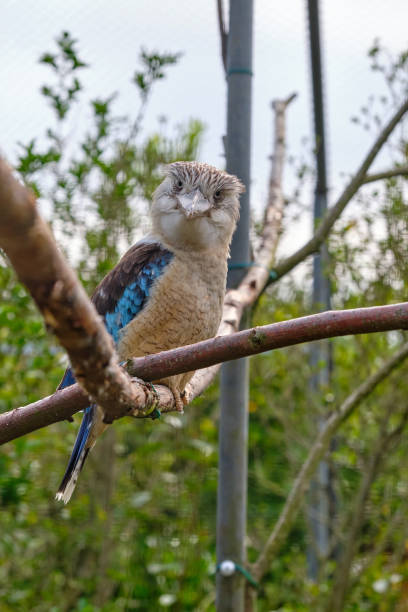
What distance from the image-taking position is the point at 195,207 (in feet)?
5.67

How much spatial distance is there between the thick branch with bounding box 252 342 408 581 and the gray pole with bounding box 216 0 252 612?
10 centimetres

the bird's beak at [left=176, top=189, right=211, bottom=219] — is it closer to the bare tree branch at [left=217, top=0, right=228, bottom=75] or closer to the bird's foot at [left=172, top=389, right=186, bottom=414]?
the bird's foot at [left=172, top=389, right=186, bottom=414]

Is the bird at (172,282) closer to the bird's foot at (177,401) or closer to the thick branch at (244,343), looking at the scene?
the bird's foot at (177,401)

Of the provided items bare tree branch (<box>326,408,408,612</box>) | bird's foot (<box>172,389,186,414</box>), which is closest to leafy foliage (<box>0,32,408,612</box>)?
bare tree branch (<box>326,408,408,612</box>)

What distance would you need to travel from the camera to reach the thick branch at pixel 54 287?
605mm

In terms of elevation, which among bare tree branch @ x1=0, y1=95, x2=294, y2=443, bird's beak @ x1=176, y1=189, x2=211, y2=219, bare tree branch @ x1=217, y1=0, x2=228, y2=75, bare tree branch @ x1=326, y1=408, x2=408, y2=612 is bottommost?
bare tree branch @ x1=326, y1=408, x2=408, y2=612

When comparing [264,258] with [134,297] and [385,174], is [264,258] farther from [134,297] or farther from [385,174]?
[134,297]

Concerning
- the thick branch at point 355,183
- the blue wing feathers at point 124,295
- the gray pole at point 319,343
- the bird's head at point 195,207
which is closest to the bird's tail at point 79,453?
the blue wing feathers at point 124,295

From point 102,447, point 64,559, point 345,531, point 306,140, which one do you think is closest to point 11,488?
point 102,447

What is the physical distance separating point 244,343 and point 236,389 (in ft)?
3.77

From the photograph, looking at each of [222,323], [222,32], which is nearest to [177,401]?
[222,323]

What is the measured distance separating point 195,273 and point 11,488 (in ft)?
4.37

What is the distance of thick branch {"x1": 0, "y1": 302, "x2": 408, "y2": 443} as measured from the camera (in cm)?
97

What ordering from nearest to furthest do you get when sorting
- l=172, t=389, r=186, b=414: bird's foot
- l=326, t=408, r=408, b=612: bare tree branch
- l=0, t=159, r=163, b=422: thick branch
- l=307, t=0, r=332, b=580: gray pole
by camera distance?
l=0, t=159, r=163, b=422: thick branch → l=172, t=389, r=186, b=414: bird's foot → l=326, t=408, r=408, b=612: bare tree branch → l=307, t=0, r=332, b=580: gray pole
